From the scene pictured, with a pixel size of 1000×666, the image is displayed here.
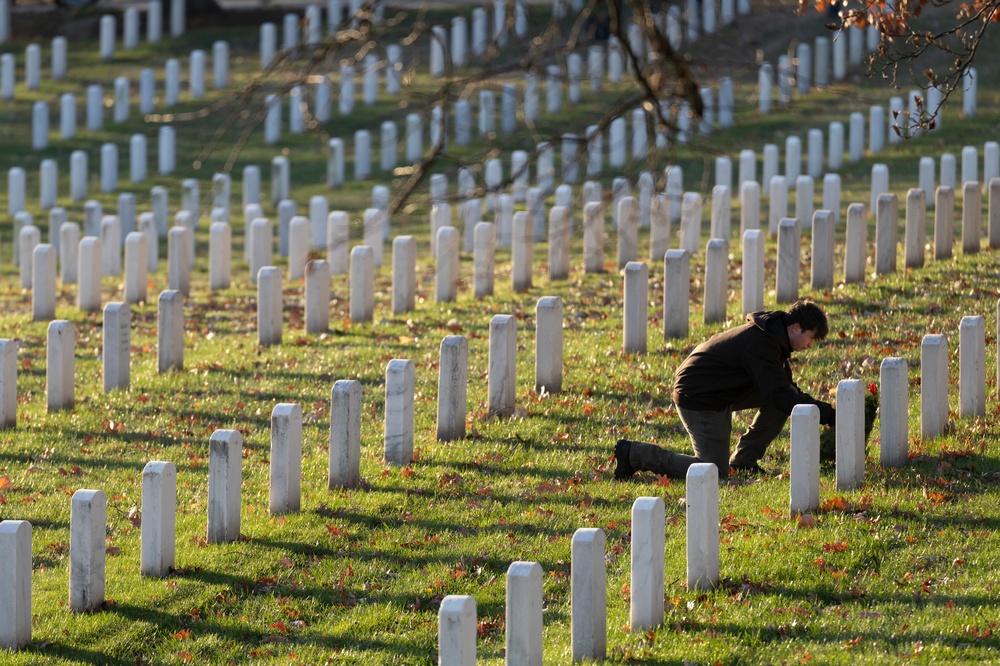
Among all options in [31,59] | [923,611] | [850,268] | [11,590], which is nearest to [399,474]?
[11,590]

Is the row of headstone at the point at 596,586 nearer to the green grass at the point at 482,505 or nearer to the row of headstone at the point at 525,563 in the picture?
the row of headstone at the point at 525,563

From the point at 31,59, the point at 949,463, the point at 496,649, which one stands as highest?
the point at 31,59

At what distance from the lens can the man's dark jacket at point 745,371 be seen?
26.6ft

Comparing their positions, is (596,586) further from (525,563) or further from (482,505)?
(482,505)

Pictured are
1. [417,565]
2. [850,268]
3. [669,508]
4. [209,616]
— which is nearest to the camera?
[209,616]

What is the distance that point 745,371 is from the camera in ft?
27.5

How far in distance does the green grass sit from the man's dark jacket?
0.51m

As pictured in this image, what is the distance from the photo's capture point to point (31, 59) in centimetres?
2436

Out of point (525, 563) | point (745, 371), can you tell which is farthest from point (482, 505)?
point (525, 563)

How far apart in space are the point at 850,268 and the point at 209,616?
23.2 feet

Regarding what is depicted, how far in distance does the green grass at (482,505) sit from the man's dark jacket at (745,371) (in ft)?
1.66

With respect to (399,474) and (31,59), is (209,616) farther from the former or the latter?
(31,59)

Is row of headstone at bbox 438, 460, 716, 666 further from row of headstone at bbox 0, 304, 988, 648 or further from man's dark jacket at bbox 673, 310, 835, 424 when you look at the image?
man's dark jacket at bbox 673, 310, 835, 424

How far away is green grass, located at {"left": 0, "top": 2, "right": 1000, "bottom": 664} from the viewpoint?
21.7 feet
